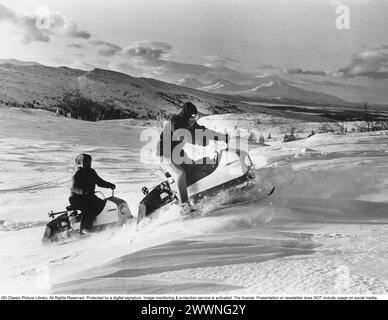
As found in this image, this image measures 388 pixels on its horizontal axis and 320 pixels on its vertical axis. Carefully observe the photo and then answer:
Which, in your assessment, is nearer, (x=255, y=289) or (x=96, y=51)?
(x=255, y=289)

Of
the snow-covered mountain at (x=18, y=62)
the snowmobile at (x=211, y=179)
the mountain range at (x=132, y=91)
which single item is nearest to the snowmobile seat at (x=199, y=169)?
the snowmobile at (x=211, y=179)

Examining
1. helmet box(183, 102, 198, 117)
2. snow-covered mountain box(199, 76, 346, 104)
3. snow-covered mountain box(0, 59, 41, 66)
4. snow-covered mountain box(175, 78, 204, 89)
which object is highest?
snow-covered mountain box(0, 59, 41, 66)

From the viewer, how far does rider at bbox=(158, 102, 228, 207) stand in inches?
147

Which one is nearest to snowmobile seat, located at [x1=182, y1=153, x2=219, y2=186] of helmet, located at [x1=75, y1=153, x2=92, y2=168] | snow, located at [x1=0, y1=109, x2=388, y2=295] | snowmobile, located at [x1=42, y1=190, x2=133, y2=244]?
snow, located at [x1=0, y1=109, x2=388, y2=295]

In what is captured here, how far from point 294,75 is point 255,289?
1.57 meters

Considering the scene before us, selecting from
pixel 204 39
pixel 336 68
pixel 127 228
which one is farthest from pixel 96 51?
pixel 336 68

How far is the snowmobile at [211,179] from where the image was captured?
147 inches

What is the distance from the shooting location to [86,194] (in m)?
3.80

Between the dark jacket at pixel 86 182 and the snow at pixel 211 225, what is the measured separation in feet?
0.20

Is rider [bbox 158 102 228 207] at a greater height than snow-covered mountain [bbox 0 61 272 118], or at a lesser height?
lesser

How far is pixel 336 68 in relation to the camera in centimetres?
388

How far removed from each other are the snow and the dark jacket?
6cm

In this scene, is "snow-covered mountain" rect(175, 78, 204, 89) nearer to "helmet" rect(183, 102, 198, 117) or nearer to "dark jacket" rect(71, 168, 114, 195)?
"helmet" rect(183, 102, 198, 117)
